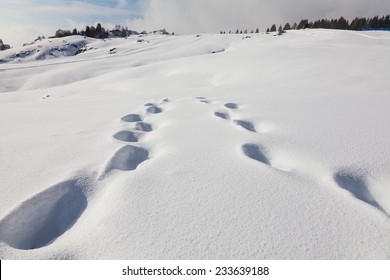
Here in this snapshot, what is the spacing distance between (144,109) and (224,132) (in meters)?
1.62

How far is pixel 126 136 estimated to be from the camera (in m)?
2.93

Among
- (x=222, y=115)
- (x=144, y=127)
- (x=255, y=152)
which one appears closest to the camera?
(x=255, y=152)

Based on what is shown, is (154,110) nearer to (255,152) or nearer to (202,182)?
(255,152)

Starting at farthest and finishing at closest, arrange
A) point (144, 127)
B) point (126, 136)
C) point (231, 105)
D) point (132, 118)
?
point (231, 105), point (132, 118), point (144, 127), point (126, 136)

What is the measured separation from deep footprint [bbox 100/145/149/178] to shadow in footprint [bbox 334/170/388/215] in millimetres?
1602

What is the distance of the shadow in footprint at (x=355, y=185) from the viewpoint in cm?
181

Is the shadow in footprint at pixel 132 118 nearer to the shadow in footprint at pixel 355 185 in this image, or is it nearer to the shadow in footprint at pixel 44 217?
the shadow in footprint at pixel 44 217

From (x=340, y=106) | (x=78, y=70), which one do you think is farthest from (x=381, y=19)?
(x=340, y=106)

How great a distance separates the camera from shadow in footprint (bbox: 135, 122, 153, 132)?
3206 millimetres

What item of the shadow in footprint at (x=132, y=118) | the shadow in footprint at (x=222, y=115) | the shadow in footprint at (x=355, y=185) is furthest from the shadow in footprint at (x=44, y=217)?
the shadow in footprint at (x=222, y=115)

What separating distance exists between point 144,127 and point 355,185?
7.56ft

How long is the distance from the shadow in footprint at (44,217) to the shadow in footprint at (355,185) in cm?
184

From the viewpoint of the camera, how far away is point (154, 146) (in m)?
2.61

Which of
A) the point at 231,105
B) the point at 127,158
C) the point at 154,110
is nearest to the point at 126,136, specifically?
the point at 127,158
